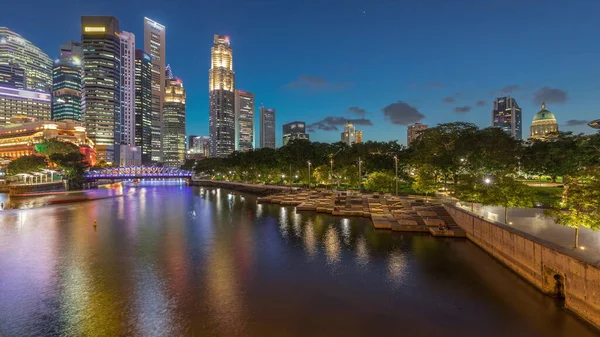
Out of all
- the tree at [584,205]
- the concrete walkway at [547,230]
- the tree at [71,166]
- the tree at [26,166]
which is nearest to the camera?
the concrete walkway at [547,230]

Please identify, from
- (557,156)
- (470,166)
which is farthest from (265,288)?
(557,156)

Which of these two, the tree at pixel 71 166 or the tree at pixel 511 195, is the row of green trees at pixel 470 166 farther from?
the tree at pixel 71 166

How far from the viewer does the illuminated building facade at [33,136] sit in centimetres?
16912

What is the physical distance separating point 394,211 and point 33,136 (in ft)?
659

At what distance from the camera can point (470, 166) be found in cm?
6519

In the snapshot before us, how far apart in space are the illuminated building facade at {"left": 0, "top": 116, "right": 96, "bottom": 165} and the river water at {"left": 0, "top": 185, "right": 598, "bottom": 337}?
164 m

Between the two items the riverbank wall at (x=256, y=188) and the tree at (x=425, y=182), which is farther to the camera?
the riverbank wall at (x=256, y=188)

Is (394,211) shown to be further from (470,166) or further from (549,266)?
(549,266)

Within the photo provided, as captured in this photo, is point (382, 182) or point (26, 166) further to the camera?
point (26, 166)

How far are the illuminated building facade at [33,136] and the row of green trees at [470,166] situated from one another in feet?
409

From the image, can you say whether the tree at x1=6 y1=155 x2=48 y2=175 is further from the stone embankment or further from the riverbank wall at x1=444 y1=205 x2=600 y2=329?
the riverbank wall at x1=444 y1=205 x2=600 y2=329

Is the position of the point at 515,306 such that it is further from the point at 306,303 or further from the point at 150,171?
the point at 150,171

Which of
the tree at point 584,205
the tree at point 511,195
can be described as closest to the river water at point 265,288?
the tree at point 584,205

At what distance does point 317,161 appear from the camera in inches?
4587
